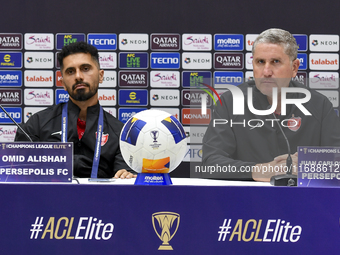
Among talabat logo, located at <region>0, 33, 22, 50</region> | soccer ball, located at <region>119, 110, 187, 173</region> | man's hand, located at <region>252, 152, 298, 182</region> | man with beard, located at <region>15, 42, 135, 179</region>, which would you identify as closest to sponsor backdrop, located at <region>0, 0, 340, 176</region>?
talabat logo, located at <region>0, 33, 22, 50</region>

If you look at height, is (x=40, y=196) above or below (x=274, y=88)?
below

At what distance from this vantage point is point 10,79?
3.14 m

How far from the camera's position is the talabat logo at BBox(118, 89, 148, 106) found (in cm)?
314

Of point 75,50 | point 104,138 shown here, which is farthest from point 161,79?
point 104,138

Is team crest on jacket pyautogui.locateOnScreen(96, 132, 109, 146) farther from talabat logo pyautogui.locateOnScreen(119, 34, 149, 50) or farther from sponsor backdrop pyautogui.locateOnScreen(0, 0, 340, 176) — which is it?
talabat logo pyautogui.locateOnScreen(119, 34, 149, 50)

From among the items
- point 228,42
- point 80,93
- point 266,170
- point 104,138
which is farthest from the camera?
point 228,42

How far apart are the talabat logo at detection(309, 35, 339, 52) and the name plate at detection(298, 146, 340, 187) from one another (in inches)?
90.8

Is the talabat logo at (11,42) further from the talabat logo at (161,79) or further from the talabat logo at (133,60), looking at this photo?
the talabat logo at (161,79)

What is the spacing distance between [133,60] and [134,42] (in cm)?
16

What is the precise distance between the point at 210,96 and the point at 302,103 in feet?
1.16

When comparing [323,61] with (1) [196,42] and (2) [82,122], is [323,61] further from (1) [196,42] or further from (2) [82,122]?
(2) [82,122]
